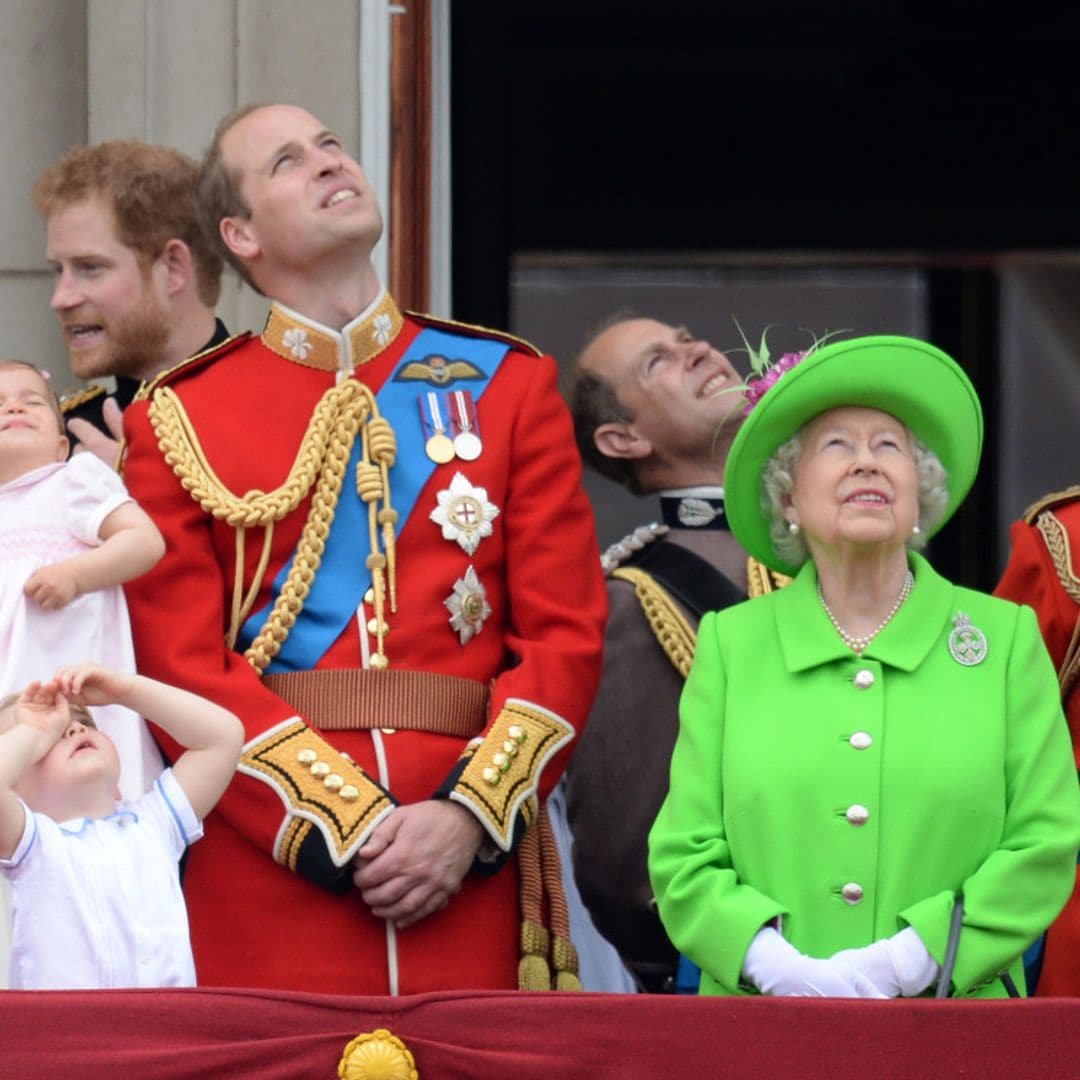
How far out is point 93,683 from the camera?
165 inches

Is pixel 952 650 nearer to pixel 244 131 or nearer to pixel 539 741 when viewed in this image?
pixel 539 741

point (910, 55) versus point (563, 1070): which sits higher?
point (910, 55)

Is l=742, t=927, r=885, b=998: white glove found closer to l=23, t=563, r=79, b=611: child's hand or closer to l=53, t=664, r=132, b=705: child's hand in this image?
l=53, t=664, r=132, b=705: child's hand

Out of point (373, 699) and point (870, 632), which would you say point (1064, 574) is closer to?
point (870, 632)

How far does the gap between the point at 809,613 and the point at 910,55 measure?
2803mm

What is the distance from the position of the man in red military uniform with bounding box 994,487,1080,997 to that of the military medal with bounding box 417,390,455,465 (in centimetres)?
95

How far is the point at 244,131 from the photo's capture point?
516cm

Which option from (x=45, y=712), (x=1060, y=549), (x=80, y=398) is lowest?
(x=45, y=712)

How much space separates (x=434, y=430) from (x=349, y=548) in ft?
0.81

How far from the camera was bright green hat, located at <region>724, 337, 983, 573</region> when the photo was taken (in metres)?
4.42

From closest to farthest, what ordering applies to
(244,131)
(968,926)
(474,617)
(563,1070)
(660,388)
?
(563,1070)
(968,926)
(474,617)
(244,131)
(660,388)

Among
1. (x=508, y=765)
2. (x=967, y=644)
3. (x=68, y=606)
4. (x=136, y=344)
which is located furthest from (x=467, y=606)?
(x=136, y=344)

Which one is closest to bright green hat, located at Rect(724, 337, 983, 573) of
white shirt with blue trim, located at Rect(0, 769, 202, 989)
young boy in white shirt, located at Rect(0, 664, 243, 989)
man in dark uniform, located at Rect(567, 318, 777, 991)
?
man in dark uniform, located at Rect(567, 318, 777, 991)

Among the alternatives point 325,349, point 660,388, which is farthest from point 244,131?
point 660,388
